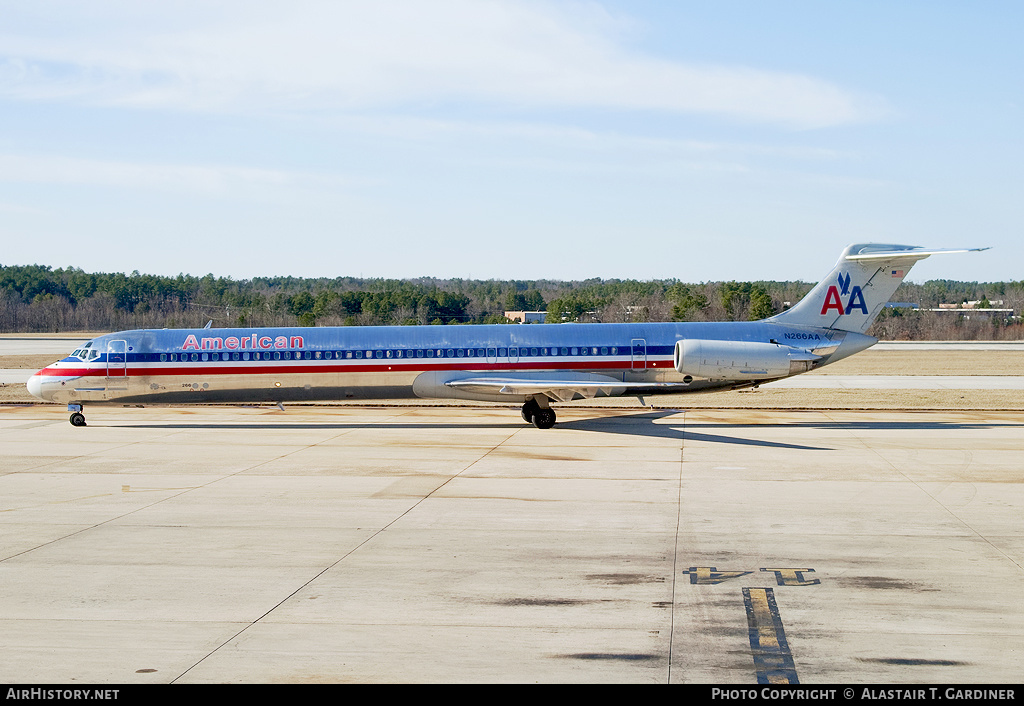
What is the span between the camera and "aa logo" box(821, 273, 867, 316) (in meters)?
28.0

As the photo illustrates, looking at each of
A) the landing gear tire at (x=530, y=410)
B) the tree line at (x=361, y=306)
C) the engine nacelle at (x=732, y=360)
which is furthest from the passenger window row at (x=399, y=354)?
the tree line at (x=361, y=306)

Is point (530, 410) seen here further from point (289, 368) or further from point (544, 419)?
point (289, 368)

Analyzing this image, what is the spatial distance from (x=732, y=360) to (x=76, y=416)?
2018 centimetres

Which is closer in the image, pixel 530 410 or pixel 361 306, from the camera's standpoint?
pixel 530 410

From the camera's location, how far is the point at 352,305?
9962 centimetres

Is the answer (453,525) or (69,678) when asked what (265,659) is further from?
(453,525)

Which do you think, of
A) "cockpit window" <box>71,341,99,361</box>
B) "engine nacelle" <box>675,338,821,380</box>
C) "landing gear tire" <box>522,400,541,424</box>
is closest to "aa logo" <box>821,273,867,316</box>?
"engine nacelle" <box>675,338,821,380</box>

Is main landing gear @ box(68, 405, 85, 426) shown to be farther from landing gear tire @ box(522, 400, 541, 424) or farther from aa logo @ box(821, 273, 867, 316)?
aa logo @ box(821, 273, 867, 316)

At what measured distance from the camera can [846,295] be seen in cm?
2798

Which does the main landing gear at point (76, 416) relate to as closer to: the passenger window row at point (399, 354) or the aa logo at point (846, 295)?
the passenger window row at point (399, 354)

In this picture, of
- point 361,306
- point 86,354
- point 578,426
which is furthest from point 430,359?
point 361,306

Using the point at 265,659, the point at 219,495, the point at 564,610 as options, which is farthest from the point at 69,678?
the point at 219,495

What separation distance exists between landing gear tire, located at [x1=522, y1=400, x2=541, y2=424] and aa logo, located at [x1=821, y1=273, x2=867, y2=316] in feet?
31.6

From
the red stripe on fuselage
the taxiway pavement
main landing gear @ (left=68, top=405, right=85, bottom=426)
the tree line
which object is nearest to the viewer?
the taxiway pavement
